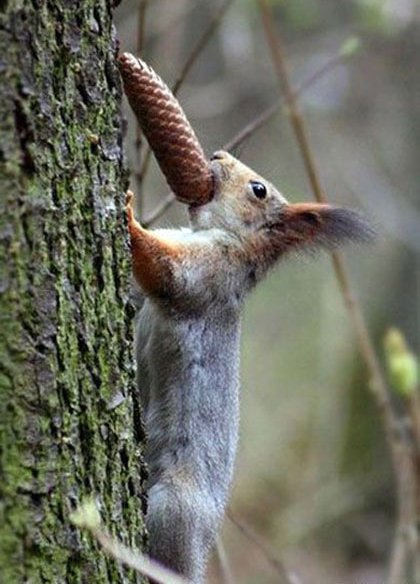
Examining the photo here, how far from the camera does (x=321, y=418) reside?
28.8 ft

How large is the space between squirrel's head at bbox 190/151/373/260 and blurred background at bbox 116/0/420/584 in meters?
2.73

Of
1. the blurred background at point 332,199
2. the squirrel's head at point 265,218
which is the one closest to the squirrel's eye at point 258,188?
the squirrel's head at point 265,218

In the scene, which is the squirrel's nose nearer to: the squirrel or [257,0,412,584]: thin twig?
the squirrel

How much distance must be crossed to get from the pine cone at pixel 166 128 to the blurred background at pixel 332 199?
3004 millimetres

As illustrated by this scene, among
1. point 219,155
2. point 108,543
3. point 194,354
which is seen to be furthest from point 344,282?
point 108,543

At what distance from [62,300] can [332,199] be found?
845 cm

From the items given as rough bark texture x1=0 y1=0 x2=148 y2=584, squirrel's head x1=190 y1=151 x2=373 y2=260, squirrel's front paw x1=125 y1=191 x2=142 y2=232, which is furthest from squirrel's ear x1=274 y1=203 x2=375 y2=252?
rough bark texture x1=0 y1=0 x2=148 y2=584

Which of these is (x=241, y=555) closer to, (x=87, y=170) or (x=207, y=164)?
(x=207, y=164)

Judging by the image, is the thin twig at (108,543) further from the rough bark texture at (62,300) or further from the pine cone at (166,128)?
the pine cone at (166,128)

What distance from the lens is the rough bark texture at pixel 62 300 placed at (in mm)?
1831

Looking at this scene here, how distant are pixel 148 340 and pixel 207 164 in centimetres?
42

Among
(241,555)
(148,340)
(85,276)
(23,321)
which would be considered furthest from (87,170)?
→ (241,555)

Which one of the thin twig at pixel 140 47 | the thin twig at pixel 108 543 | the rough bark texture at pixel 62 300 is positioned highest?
the thin twig at pixel 140 47

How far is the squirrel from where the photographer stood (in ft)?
8.62
